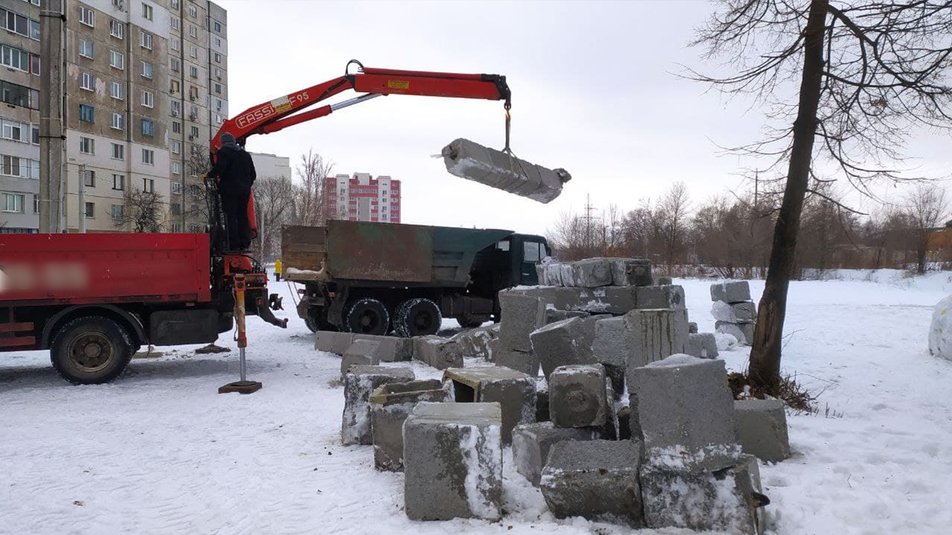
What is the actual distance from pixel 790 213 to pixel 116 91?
4731 centimetres

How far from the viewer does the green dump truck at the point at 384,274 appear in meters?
11.5

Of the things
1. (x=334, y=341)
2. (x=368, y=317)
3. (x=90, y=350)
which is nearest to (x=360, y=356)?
(x=334, y=341)

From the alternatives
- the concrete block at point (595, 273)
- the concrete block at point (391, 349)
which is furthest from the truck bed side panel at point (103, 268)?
the concrete block at point (595, 273)

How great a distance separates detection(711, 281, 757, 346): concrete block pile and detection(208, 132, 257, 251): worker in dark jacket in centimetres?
892

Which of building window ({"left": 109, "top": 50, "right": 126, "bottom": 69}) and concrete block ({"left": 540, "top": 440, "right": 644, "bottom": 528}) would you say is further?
building window ({"left": 109, "top": 50, "right": 126, "bottom": 69})

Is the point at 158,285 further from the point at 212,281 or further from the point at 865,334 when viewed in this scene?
the point at 865,334

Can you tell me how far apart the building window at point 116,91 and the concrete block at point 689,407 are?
48462mm

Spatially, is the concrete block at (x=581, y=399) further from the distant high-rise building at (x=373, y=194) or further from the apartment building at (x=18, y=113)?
the distant high-rise building at (x=373, y=194)

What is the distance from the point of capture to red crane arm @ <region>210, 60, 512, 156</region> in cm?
1026

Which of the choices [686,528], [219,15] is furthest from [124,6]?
[686,528]

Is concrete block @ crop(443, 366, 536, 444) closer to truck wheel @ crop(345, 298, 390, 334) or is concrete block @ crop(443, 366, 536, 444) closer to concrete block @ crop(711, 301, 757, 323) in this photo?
truck wheel @ crop(345, 298, 390, 334)

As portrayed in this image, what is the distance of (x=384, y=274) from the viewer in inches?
463

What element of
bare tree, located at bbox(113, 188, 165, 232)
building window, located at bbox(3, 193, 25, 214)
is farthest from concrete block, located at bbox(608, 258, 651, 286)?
building window, located at bbox(3, 193, 25, 214)

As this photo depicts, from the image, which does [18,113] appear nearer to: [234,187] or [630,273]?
[234,187]
